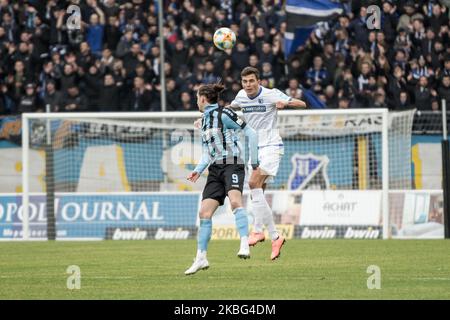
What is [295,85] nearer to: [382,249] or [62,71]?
[62,71]

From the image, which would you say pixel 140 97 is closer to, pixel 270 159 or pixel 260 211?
pixel 270 159

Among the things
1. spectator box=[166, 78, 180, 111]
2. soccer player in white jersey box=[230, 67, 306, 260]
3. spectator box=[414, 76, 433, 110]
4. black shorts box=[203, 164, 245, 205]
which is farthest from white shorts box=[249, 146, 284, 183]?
spectator box=[166, 78, 180, 111]

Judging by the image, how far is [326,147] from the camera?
76.3ft

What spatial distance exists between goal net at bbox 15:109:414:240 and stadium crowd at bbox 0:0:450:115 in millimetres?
1547

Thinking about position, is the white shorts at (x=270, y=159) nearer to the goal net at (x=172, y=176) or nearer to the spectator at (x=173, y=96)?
the goal net at (x=172, y=176)

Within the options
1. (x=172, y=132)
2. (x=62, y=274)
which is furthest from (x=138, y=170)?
(x=62, y=274)

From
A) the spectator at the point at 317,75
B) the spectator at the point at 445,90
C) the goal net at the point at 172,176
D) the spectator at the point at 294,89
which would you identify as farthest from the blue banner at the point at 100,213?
the spectator at the point at 445,90

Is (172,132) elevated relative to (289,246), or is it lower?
elevated

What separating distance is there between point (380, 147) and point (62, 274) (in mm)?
10836

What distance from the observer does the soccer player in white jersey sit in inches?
602

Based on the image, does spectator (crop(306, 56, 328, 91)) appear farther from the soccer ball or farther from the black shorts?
the black shorts

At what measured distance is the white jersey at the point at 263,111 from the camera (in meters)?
15.6

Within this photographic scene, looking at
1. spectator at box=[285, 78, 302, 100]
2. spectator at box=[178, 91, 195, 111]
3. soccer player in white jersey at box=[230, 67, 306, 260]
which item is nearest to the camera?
soccer player in white jersey at box=[230, 67, 306, 260]

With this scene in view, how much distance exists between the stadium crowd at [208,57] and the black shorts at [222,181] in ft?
35.8
